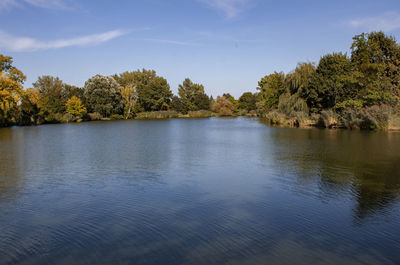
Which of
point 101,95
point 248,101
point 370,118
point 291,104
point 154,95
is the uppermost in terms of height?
point 154,95

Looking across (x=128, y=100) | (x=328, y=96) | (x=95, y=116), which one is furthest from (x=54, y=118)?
(x=328, y=96)

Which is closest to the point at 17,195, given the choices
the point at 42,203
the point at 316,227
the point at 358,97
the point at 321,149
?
the point at 42,203

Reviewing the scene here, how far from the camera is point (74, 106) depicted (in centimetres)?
5581

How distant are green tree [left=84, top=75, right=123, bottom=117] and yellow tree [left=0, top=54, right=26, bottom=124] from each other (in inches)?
879

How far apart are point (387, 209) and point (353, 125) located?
23432 millimetres

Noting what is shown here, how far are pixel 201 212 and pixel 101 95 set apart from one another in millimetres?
60426

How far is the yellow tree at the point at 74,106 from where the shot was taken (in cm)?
5562

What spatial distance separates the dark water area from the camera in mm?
4793

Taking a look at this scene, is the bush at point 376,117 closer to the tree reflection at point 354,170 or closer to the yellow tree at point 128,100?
the tree reflection at point 354,170

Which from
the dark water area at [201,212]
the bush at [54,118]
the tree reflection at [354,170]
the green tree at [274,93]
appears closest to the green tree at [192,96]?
the green tree at [274,93]

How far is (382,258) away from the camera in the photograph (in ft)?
15.1

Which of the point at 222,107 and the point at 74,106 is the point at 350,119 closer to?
the point at 74,106

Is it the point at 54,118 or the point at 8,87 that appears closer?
the point at 8,87

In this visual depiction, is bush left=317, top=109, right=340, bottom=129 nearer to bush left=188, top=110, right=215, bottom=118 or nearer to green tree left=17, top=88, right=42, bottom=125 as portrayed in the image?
green tree left=17, top=88, right=42, bottom=125
